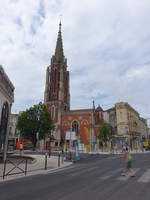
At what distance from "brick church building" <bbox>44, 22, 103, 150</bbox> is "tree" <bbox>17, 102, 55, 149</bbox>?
54.3 feet

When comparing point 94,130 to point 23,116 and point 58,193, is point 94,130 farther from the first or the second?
point 58,193

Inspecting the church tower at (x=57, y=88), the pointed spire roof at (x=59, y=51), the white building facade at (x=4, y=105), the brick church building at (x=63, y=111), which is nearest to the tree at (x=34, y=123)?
the brick church building at (x=63, y=111)

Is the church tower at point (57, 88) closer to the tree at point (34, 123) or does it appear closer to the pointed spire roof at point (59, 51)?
the pointed spire roof at point (59, 51)

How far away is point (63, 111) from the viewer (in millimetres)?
65312

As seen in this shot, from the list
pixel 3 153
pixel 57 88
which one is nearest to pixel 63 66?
pixel 57 88

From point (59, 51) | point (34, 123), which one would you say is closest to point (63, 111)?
point (34, 123)

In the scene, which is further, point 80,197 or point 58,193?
point 58,193

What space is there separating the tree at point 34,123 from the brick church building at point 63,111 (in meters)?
16.5

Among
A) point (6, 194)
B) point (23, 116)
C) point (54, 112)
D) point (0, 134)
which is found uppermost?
point (54, 112)

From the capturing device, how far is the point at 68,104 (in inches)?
2768

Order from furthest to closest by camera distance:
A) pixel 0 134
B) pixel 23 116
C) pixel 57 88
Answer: pixel 57 88, pixel 23 116, pixel 0 134

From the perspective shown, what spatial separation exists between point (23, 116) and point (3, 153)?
25.8m

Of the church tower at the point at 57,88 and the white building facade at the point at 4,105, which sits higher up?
the church tower at the point at 57,88

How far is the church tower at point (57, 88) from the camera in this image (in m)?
63.4
